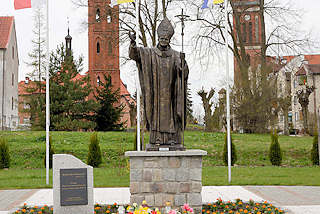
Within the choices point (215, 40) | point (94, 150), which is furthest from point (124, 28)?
point (94, 150)

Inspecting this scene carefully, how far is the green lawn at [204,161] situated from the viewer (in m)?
13.0

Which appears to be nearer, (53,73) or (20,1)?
(20,1)

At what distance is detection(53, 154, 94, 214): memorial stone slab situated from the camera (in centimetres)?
786

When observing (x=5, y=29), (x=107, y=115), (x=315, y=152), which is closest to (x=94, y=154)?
(x=315, y=152)

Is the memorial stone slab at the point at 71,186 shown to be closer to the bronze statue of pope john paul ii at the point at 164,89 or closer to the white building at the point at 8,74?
the bronze statue of pope john paul ii at the point at 164,89

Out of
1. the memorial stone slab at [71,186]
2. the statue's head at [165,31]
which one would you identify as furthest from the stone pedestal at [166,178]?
the statue's head at [165,31]

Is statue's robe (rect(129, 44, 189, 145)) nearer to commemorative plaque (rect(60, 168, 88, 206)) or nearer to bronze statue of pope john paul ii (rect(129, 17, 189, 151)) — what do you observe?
bronze statue of pope john paul ii (rect(129, 17, 189, 151))

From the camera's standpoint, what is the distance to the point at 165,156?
24.2 ft

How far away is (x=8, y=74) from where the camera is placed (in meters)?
41.6

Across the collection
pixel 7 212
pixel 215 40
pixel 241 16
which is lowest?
pixel 7 212

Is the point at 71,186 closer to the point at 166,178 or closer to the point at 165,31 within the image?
the point at 166,178

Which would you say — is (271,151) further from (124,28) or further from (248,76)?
(124,28)

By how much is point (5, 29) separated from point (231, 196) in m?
38.8

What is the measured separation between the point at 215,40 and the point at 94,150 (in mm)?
13833
